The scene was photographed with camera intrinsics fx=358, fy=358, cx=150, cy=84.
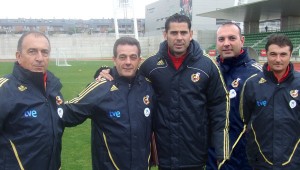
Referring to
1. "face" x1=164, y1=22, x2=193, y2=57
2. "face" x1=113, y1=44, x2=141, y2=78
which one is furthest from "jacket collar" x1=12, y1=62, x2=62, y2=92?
"face" x1=164, y1=22, x2=193, y2=57

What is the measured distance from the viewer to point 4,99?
2691mm

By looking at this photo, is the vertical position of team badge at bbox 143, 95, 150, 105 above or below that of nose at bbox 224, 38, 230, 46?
below

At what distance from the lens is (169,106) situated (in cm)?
333

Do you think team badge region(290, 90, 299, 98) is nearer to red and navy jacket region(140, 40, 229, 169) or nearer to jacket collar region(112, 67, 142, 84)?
red and navy jacket region(140, 40, 229, 169)

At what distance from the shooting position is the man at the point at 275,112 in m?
3.18

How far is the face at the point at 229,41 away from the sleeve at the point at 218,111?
20.7 inches

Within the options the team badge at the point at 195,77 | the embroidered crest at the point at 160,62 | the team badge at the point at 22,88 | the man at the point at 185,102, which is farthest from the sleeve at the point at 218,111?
the team badge at the point at 22,88

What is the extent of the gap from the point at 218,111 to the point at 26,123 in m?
1.71

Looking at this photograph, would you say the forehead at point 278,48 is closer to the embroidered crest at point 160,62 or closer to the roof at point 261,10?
the embroidered crest at point 160,62

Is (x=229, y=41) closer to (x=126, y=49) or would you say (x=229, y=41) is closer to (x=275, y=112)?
(x=275, y=112)

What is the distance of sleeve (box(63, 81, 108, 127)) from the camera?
10.3 feet

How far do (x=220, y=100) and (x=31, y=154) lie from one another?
68.5 inches

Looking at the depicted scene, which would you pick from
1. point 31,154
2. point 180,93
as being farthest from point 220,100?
point 31,154

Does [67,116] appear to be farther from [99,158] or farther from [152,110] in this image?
[152,110]
